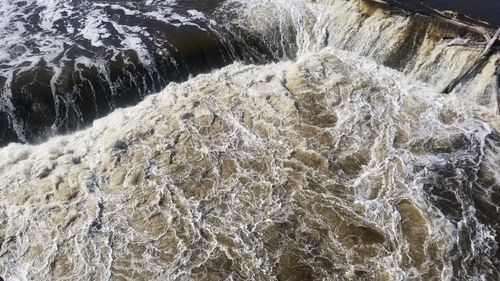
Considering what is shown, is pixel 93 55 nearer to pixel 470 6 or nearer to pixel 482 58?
pixel 482 58

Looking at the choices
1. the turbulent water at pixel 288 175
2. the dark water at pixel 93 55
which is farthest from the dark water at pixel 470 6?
the dark water at pixel 93 55

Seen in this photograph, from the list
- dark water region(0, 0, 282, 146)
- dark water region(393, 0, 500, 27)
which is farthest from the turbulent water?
dark water region(393, 0, 500, 27)

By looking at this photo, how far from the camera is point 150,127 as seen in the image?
1323 centimetres

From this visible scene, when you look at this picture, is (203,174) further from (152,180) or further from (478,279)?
(478,279)

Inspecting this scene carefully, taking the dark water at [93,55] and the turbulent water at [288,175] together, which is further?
the dark water at [93,55]

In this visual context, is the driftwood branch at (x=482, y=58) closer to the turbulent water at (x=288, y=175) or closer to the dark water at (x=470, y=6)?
the turbulent water at (x=288, y=175)

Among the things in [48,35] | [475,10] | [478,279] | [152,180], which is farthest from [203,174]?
[475,10]

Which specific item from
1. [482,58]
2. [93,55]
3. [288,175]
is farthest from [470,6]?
[93,55]

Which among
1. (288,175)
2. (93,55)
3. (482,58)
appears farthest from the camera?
(93,55)

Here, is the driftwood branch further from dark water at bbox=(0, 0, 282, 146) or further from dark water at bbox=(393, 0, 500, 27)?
dark water at bbox=(0, 0, 282, 146)

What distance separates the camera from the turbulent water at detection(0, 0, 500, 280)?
33.5 feet

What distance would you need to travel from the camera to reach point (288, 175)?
12.0 meters

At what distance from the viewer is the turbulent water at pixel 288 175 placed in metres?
10.2

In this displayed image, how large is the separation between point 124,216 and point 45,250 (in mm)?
1834
